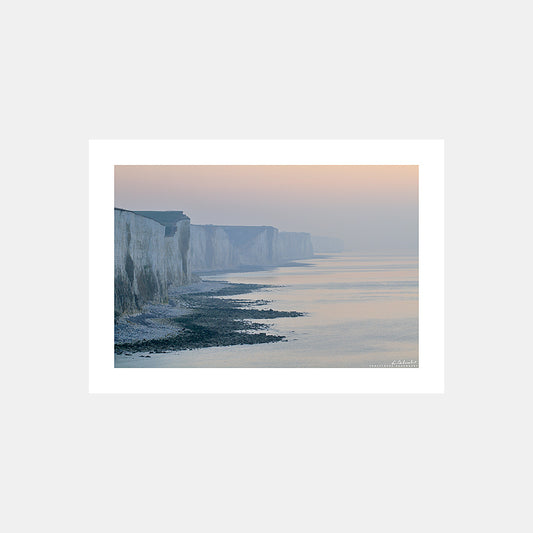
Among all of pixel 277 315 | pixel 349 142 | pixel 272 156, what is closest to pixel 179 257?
pixel 277 315

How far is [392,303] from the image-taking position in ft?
23.6

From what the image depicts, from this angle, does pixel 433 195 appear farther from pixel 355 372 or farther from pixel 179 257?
pixel 179 257

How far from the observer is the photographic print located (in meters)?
6.98

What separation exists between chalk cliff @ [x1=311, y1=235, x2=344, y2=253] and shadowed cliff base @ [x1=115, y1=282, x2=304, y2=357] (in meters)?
0.70

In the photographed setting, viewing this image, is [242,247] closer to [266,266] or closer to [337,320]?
[266,266]

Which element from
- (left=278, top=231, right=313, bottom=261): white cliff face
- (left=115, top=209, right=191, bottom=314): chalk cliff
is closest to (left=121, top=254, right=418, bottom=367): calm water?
(left=278, top=231, right=313, bottom=261): white cliff face

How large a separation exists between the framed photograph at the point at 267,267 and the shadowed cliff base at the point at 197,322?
0.05 ft

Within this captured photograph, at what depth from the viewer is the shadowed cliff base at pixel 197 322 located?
712 centimetres

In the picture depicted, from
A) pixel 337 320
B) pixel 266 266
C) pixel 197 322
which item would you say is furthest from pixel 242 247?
pixel 337 320

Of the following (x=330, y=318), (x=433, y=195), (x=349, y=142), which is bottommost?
(x=330, y=318)

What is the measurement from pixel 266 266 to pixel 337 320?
4.52 feet

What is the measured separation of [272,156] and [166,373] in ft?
7.26

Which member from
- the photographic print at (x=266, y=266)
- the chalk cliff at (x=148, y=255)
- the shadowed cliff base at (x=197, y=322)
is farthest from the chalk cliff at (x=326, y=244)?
the chalk cliff at (x=148, y=255)

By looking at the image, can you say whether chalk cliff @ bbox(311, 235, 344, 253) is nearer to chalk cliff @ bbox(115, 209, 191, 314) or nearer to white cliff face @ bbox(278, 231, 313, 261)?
white cliff face @ bbox(278, 231, 313, 261)
